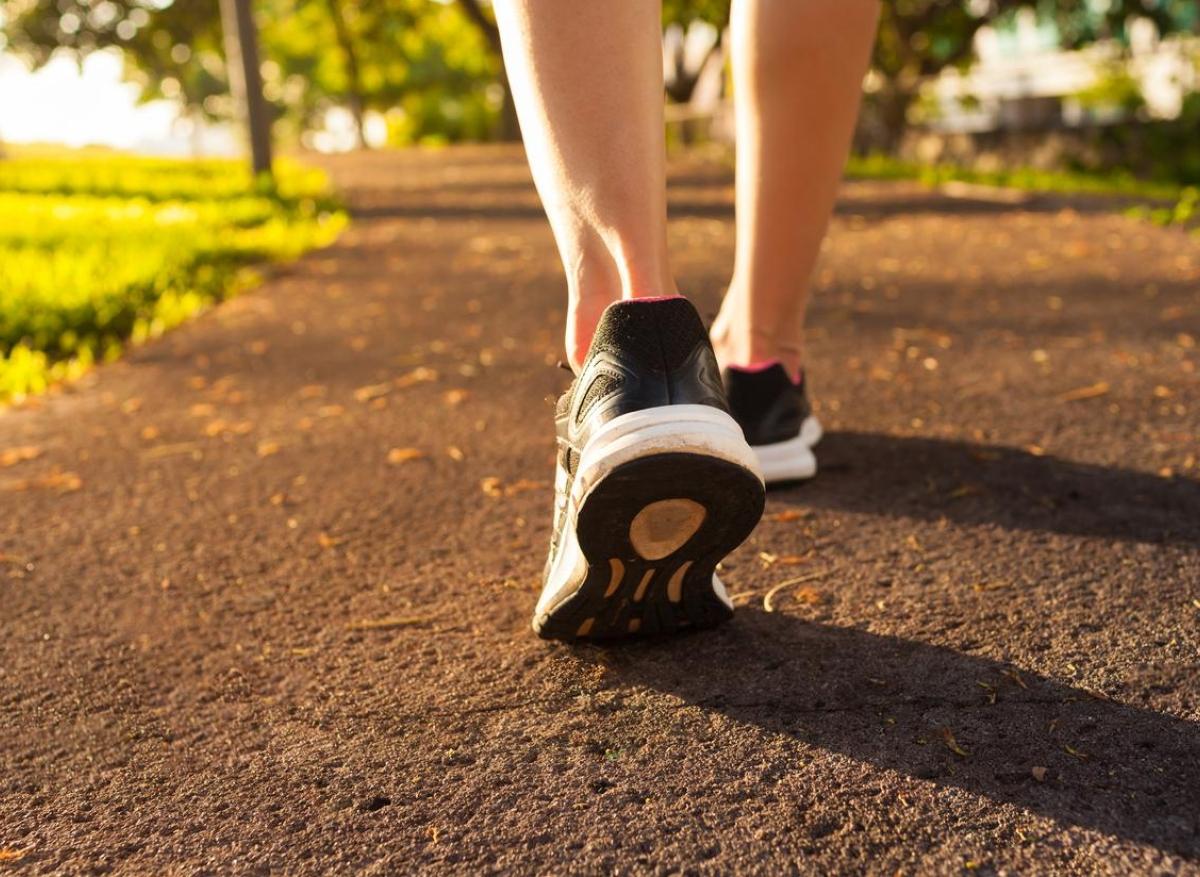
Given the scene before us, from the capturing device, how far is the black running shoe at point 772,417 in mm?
2359

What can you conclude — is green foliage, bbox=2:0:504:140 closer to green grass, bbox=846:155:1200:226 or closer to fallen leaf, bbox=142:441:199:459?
green grass, bbox=846:155:1200:226

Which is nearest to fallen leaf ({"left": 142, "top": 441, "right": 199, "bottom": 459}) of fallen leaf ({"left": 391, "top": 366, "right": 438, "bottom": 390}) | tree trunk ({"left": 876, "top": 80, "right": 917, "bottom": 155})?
fallen leaf ({"left": 391, "top": 366, "right": 438, "bottom": 390})

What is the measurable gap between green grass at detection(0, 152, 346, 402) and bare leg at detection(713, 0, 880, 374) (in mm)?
2270

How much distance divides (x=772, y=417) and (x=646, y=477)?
1.00m

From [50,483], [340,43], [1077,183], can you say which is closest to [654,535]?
[50,483]

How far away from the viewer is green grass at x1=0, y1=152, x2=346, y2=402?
14.4 ft

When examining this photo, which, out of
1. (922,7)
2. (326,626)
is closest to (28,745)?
(326,626)

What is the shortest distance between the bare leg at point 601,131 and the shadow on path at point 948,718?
0.44m

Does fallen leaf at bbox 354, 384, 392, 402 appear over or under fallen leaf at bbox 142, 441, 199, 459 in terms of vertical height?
under

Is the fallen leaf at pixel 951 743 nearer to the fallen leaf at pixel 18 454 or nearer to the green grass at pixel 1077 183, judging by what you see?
the fallen leaf at pixel 18 454

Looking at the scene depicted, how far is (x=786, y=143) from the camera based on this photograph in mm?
2303

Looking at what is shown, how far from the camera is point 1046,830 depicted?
1.25 metres

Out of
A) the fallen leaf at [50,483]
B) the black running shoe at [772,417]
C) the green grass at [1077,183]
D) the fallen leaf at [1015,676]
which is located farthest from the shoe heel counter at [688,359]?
the green grass at [1077,183]

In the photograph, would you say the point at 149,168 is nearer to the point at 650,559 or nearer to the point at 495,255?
the point at 495,255
